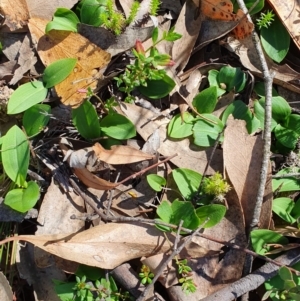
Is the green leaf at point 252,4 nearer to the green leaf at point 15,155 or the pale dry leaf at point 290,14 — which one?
the pale dry leaf at point 290,14

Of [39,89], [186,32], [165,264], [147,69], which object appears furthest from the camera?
A: [186,32]

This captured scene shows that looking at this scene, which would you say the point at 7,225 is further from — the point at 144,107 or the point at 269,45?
the point at 269,45

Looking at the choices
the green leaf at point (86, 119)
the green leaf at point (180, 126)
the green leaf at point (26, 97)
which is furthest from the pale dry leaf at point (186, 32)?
the green leaf at point (26, 97)

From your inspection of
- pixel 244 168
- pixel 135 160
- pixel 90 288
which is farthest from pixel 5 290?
pixel 244 168

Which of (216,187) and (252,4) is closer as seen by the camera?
(216,187)

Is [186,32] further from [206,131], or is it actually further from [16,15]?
[16,15]

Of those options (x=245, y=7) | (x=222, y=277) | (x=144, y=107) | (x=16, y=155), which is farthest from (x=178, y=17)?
(x=222, y=277)
